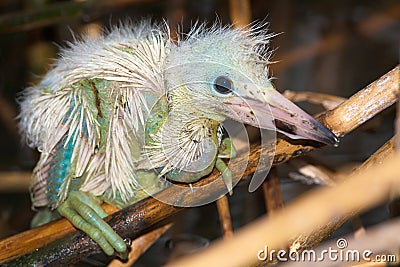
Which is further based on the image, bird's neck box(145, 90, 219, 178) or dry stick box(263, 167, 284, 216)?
dry stick box(263, 167, 284, 216)

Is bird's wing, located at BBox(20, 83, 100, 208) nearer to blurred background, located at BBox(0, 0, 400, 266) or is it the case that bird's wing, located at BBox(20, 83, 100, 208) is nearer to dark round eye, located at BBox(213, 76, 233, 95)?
dark round eye, located at BBox(213, 76, 233, 95)

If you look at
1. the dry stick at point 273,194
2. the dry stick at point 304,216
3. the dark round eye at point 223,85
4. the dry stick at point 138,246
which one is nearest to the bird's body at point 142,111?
the dark round eye at point 223,85

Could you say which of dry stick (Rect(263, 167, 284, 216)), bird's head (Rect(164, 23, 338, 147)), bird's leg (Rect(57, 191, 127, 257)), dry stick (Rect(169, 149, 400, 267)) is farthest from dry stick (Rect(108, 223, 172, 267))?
dry stick (Rect(169, 149, 400, 267))

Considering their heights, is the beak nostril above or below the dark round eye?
below

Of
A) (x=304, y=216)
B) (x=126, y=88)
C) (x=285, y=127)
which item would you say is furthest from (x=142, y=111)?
(x=304, y=216)

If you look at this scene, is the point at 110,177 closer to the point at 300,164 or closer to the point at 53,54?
the point at 300,164

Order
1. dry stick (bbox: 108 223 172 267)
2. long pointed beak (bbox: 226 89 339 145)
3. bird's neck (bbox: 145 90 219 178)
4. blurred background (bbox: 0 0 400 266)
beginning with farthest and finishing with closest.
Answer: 1. blurred background (bbox: 0 0 400 266)
2. dry stick (bbox: 108 223 172 267)
3. bird's neck (bbox: 145 90 219 178)
4. long pointed beak (bbox: 226 89 339 145)

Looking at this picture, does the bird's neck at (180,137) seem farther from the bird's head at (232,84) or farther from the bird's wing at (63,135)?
the bird's wing at (63,135)
